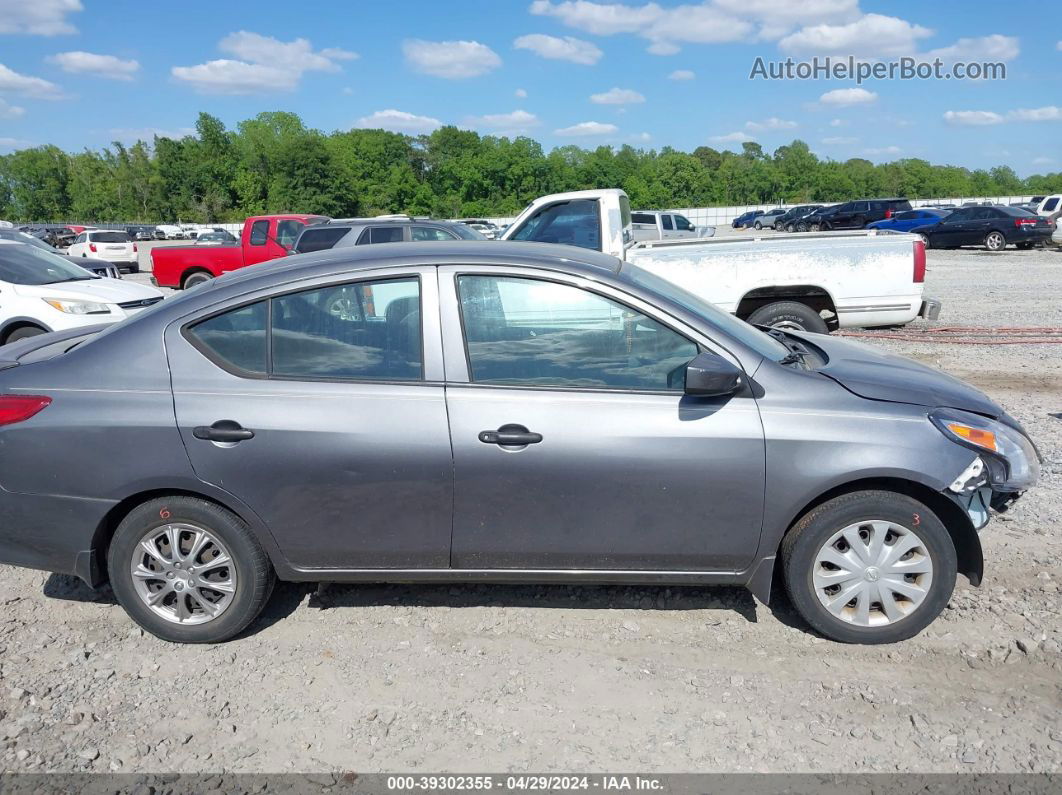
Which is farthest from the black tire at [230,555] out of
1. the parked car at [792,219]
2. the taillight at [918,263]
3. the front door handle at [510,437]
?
the parked car at [792,219]

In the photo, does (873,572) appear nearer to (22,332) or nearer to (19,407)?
(19,407)

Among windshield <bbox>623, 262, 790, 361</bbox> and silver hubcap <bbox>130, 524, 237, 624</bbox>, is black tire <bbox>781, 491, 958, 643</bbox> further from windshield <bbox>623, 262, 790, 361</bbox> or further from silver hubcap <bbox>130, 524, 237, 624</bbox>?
silver hubcap <bbox>130, 524, 237, 624</bbox>

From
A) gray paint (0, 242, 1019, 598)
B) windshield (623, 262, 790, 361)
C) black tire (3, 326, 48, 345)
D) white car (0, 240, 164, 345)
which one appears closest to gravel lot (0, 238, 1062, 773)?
gray paint (0, 242, 1019, 598)

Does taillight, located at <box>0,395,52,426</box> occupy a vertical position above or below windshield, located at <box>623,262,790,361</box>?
below

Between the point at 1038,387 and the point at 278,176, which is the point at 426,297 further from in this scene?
the point at 278,176

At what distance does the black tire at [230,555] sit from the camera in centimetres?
373

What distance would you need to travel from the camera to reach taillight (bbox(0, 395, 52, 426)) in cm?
374

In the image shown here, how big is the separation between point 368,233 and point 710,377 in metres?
12.1

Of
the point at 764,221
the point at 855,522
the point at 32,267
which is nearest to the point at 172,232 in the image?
the point at 764,221

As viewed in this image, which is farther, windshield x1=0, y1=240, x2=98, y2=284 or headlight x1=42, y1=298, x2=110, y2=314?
windshield x1=0, y1=240, x2=98, y2=284

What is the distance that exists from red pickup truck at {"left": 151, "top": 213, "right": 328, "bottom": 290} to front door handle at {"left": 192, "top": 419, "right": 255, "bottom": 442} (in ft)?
47.2

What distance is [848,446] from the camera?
11.7 feet

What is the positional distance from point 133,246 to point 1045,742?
3429 centimetres

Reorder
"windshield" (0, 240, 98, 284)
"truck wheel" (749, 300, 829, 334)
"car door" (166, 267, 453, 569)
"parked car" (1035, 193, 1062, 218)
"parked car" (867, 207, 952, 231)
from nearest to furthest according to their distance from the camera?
"car door" (166, 267, 453, 569)
"truck wheel" (749, 300, 829, 334)
"windshield" (0, 240, 98, 284)
"parked car" (1035, 193, 1062, 218)
"parked car" (867, 207, 952, 231)
